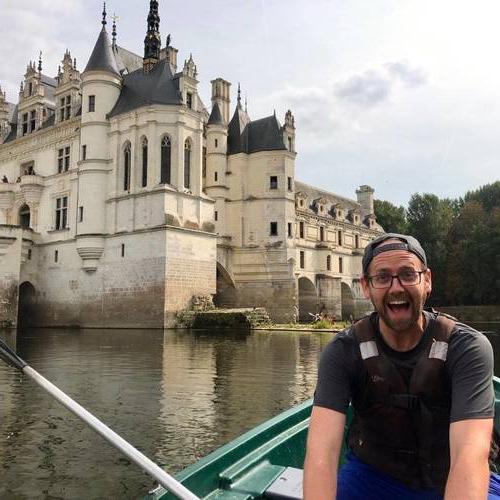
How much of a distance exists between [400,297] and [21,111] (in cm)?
4173

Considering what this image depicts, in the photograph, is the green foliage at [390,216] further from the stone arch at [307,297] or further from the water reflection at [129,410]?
the water reflection at [129,410]

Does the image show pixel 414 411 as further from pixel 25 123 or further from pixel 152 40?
pixel 25 123

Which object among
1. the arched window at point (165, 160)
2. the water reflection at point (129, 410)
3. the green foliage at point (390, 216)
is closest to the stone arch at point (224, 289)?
the arched window at point (165, 160)

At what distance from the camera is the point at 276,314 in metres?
37.4

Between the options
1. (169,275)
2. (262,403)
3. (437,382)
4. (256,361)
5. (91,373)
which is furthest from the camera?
(169,275)

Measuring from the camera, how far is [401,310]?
2385 millimetres

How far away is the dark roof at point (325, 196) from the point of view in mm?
52469

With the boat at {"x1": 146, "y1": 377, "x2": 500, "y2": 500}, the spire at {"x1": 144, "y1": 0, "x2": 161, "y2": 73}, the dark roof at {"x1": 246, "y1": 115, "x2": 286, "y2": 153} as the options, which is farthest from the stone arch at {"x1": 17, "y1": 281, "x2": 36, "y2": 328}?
the boat at {"x1": 146, "y1": 377, "x2": 500, "y2": 500}

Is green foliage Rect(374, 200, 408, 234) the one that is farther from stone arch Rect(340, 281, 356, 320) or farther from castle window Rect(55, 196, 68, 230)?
castle window Rect(55, 196, 68, 230)

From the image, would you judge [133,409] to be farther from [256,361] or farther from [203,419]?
[256,361]

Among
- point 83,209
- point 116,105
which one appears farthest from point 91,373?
point 116,105

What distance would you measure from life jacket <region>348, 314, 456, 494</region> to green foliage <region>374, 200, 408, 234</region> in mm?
66137

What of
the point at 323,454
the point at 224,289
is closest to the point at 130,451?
the point at 323,454

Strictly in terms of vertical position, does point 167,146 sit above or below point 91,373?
above
